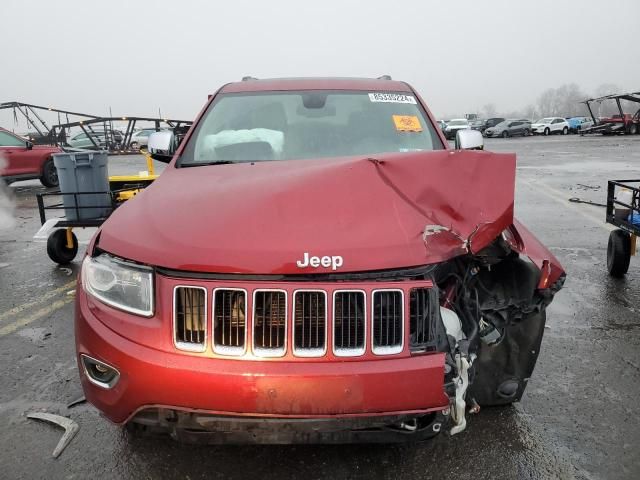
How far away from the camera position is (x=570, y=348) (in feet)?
12.0

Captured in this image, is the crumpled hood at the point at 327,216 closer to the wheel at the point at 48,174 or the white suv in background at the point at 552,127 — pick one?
the wheel at the point at 48,174

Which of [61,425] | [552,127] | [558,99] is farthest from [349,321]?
[558,99]

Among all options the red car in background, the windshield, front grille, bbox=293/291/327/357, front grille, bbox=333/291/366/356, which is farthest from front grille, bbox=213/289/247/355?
the red car in background

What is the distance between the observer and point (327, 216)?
2.11m

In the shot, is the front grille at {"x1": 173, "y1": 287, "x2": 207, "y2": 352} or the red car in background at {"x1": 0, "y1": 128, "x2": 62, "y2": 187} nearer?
the front grille at {"x1": 173, "y1": 287, "x2": 207, "y2": 352}

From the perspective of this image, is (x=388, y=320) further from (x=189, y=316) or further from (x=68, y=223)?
(x=68, y=223)

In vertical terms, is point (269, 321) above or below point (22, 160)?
above

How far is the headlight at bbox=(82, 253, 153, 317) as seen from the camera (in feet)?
6.68

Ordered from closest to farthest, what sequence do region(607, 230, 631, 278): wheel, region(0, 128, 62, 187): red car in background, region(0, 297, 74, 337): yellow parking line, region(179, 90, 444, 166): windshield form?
region(179, 90, 444, 166): windshield, region(0, 297, 74, 337): yellow parking line, region(607, 230, 631, 278): wheel, region(0, 128, 62, 187): red car in background

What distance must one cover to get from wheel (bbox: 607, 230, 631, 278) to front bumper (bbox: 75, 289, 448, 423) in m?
4.05

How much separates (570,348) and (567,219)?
17.3ft

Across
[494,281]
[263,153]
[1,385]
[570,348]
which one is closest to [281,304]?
[494,281]

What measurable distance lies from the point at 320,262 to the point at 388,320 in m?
0.34

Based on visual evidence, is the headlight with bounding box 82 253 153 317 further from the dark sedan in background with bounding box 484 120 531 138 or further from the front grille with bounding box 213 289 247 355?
the dark sedan in background with bounding box 484 120 531 138
